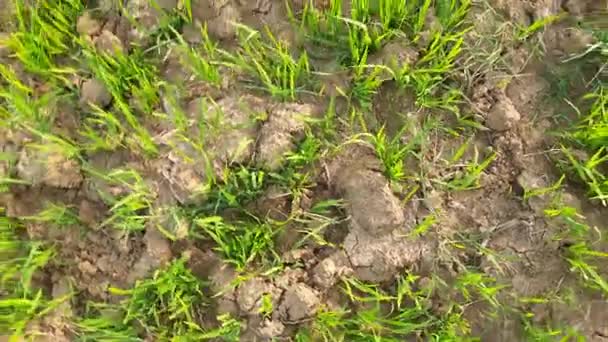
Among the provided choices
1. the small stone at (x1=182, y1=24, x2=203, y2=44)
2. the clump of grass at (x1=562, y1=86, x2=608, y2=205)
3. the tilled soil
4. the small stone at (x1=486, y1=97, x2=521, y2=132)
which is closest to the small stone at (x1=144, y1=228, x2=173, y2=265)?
the tilled soil

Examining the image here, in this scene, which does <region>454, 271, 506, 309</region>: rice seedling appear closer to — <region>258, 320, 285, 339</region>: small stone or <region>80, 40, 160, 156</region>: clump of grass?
<region>258, 320, 285, 339</region>: small stone

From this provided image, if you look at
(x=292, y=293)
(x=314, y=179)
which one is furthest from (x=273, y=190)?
(x=292, y=293)

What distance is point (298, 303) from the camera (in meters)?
→ 1.46

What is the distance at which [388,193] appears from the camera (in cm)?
149

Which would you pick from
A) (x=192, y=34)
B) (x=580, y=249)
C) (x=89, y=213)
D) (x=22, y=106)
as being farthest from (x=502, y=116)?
(x=22, y=106)

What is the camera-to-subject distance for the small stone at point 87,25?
61.6 inches

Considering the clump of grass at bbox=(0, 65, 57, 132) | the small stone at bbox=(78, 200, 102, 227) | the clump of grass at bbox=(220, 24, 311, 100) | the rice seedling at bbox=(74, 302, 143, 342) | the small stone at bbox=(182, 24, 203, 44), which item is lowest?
the rice seedling at bbox=(74, 302, 143, 342)

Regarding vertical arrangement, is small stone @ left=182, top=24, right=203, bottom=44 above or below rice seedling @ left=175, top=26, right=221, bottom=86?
above

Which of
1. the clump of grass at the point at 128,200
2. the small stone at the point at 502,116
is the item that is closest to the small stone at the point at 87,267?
the clump of grass at the point at 128,200

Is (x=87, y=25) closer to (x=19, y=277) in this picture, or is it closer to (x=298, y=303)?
(x=19, y=277)

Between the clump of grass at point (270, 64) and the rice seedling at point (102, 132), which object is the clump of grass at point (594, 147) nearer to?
the clump of grass at point (270, 64)

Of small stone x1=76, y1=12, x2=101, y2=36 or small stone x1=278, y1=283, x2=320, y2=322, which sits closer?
small stone x1=278, y1=283, x2=320, y2=322

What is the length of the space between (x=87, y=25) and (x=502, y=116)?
1.02 metres

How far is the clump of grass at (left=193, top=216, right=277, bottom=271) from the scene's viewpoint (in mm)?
1479
